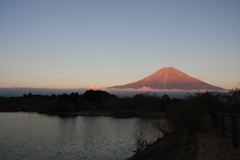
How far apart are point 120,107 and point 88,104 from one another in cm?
1011

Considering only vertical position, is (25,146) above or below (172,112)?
below

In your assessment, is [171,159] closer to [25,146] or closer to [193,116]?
[193,116]

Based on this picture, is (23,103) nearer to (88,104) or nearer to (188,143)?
(88,104)

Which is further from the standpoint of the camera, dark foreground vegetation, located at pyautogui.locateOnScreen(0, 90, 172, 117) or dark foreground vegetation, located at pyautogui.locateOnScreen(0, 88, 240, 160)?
dark foreground vegetation, located at pyautogui.locateOnScreen(0, 90, 172, 117)

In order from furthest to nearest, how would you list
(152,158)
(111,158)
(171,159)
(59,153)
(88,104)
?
1. (88,104)
2. (59,153)
3. (111,158)
4. (152,158)
5. (171,159)

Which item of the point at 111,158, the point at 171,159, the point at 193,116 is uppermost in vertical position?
the point at 193,116

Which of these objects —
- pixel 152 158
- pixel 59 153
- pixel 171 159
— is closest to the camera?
pixel 171 159

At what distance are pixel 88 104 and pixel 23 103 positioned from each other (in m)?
29.7

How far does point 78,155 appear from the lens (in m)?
14.5

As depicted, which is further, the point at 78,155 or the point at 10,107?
the point at 10,107

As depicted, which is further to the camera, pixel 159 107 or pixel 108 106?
pixel 108 106

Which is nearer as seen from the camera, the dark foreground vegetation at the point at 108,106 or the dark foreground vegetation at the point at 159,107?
the dark foreground vegetation at the point at 159,107

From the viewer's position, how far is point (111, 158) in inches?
547

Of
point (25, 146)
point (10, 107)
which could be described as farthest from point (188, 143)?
point (10, 107)
